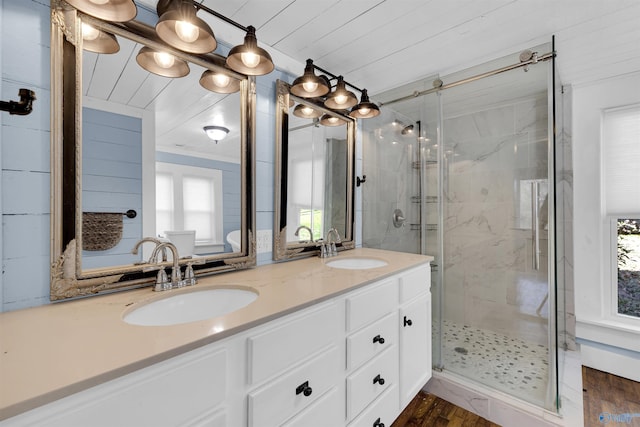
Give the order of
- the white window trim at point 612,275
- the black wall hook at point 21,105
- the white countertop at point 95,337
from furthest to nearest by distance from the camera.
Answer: the white window trim at point 612,275 < the black wall hook at point 21,105 < the white countertop at point 95,337

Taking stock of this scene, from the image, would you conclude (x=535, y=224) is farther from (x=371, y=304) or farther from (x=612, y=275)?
(x=371, y=304)

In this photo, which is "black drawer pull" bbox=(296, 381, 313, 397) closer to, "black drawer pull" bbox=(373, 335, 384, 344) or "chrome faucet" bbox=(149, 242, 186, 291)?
"black drawer pull" bbox=(373, 335, 384, 344)

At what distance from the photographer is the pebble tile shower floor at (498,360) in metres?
1.75

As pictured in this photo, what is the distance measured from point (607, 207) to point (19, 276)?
3355mm

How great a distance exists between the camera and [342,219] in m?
2.12

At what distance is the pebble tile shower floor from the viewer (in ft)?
5.73

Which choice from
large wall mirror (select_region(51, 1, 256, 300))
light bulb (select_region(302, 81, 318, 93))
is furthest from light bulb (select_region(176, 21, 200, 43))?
light bulb (select_region(302, 81, 318, 93))

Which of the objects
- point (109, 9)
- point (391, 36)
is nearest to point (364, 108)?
point (391, 36)

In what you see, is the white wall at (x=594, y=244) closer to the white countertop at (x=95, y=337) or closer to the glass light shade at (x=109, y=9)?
the white countertop at (x=95, y=337)

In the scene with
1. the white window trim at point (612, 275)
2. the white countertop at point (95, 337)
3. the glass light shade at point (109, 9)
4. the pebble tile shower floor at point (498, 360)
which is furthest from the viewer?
the white window trim at point (612, 275)

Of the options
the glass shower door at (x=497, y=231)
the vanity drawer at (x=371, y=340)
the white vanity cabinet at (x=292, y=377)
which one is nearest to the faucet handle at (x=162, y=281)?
the white vanity cabinet at (x=292, y=377)

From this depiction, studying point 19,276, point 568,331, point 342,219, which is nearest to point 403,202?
point 342,219

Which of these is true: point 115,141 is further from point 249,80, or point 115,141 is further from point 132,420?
point 132,420

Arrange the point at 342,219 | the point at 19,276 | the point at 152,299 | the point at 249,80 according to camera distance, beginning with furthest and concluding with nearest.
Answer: the point at 342,219 → the point at 249,80 → the point at 152,299 → the point at 19,276
